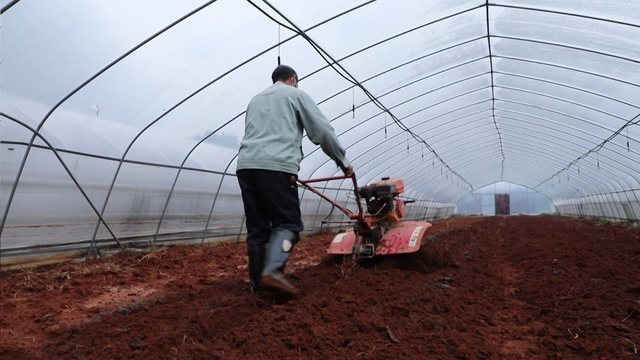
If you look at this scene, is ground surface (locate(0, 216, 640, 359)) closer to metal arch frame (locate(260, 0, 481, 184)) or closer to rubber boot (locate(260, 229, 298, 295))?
rubber boot (locate(260, 229, 298, 295))

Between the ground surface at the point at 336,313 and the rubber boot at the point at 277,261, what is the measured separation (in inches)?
7.0

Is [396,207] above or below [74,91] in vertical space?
below

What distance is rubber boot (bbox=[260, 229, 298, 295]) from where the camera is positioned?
2.94 m

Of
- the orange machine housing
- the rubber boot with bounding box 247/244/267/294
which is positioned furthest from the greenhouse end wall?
the rubber boot with bounding box 247/244/267/294

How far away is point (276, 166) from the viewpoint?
313 cm

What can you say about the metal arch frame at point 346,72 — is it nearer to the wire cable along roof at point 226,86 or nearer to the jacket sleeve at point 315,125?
the wire cable along roof at point 226,86

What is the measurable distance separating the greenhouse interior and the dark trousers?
33.7 inches

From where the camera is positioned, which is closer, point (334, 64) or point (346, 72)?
point (334, 64)

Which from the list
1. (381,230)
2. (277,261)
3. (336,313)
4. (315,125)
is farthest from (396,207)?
(277,261)

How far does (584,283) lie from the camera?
446cm

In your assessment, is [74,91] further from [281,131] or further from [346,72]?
[346,72]

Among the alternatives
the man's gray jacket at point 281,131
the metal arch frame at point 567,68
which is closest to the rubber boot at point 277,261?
the man's gray jacket at point 281,131

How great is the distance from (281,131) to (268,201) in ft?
1.73

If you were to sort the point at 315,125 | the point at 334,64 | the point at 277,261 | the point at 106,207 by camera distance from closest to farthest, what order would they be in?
the point at 277,261
the point at 315,125
the point at 106,207
the point at 334,64
